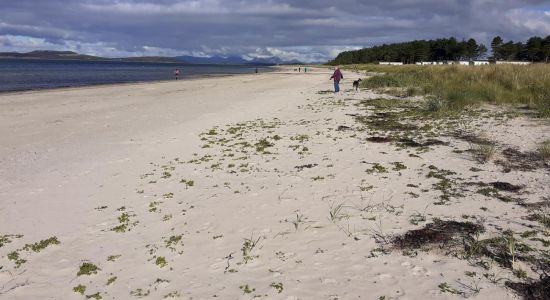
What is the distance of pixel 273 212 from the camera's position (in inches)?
241

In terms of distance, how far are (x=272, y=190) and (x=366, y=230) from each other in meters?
2.11

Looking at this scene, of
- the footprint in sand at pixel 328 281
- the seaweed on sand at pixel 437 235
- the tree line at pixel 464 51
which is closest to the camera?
the footprint in sand at pixel 328 281

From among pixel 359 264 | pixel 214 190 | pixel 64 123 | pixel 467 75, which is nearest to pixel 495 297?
pixel 359 264

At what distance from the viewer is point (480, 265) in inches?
173

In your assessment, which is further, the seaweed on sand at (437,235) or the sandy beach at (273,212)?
the seaweed on sand at (437,235)

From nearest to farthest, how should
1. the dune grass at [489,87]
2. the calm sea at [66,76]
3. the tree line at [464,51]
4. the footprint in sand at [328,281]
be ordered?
1. the footprint in sand at [328,281]
2. the dune grass at [489,87]
3. the calm sea at [66,76]
4. the tree line at [464,51]

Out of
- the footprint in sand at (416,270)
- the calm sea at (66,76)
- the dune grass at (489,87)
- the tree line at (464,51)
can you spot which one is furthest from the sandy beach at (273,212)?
the tree line at (464,51)

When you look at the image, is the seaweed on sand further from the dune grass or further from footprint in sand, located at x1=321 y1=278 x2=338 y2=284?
the dune grass

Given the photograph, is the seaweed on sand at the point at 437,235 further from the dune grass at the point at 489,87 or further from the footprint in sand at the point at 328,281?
the dune grass at the point at 489,87

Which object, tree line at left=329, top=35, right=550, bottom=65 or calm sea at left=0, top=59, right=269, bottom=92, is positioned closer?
calm sea at left=0, top=59, right=269, bottom=92

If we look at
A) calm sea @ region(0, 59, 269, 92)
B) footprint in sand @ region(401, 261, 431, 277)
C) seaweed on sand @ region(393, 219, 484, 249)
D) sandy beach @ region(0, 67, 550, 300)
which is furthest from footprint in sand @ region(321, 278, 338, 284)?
calm sea @ region(0, 59, 269, 92)

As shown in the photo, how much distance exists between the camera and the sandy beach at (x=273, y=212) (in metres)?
4.34

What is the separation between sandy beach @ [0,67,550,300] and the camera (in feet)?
14.3

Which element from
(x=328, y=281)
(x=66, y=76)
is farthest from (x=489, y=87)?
(x=66, y=76)
